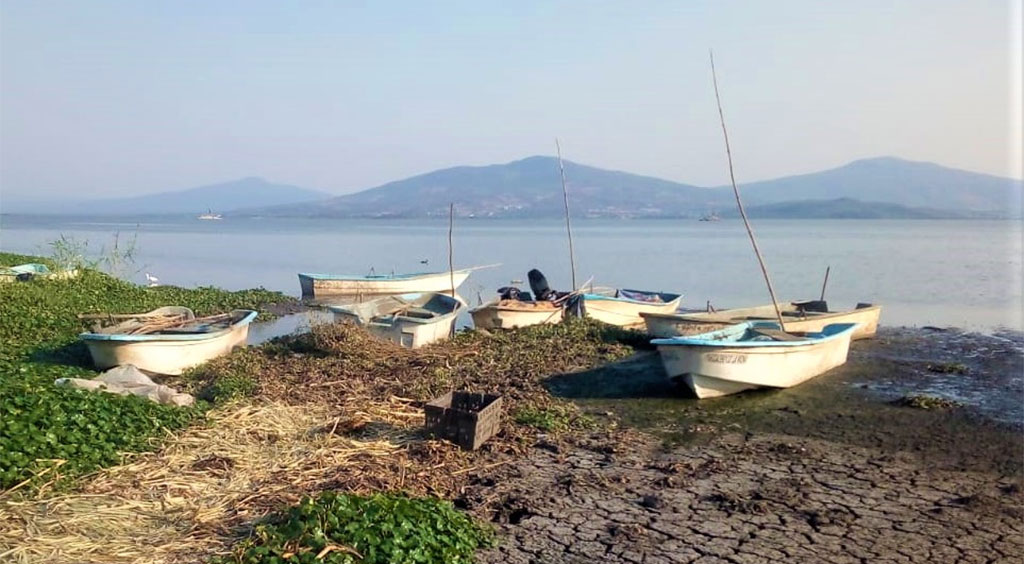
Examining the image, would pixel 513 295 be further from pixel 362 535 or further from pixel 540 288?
pixel 362 535

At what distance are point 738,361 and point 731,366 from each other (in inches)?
4.5

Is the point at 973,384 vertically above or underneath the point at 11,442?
underneath

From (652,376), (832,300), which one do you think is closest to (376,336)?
(652,376)

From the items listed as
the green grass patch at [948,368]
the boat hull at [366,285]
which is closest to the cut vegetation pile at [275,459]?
the green grass patch at [948,368]

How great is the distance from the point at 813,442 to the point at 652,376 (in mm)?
3406

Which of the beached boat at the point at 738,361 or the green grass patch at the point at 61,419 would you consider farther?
the beached boat at the point at 738,361

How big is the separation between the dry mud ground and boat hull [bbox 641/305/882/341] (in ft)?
9.62

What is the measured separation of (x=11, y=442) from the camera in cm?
624

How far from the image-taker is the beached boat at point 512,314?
15.4 metres

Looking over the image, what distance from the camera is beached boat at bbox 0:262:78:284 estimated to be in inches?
724

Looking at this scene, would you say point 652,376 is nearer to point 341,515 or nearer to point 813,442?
point 813,442

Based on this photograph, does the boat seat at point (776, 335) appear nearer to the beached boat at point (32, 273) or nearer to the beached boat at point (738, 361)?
the beached boat at point (738, 361)

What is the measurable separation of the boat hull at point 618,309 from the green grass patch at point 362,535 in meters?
11.0

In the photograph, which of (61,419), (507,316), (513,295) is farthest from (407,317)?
(61,419)
